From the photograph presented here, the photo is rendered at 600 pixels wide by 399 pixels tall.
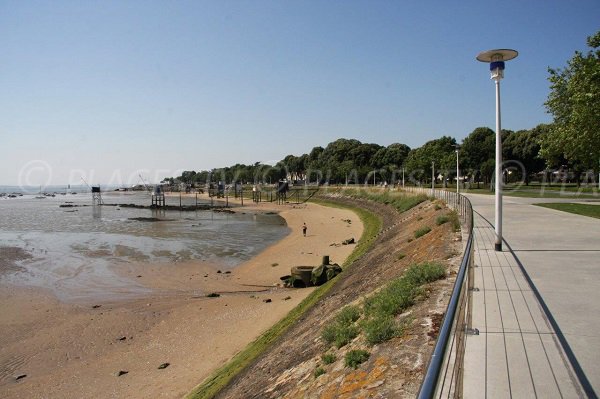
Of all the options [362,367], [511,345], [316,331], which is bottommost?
[316,331]

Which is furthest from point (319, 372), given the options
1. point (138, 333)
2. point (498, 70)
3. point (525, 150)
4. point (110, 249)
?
point (525, 150)

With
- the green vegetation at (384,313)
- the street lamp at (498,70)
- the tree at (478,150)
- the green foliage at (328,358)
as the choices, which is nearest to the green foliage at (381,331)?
the green vegetation at (384,313)

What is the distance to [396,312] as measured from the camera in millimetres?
7578

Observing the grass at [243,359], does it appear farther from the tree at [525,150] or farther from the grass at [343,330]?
the tree at [525,150]

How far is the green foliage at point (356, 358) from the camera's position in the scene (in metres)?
6.16

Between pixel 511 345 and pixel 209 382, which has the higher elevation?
pixel 511 345

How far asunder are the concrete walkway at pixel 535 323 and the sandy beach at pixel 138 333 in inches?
314

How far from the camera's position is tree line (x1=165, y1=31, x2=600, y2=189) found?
20.7 m

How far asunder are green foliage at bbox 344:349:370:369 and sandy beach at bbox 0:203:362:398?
6.00 m

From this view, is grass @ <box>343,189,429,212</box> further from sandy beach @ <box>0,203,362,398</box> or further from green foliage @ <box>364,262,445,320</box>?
green foliage @ <box>364,262,445,320</box>

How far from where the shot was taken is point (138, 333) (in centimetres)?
1529

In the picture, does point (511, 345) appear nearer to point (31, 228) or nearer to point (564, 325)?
point (564, 325)

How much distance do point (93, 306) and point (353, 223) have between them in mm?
33832

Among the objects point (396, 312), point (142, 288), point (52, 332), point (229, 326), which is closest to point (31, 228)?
point (142, 288)
